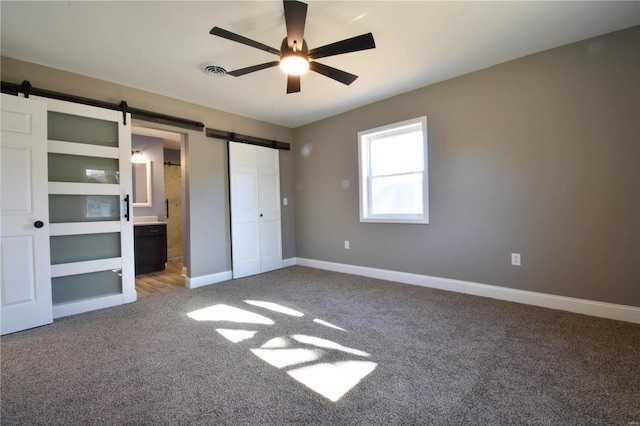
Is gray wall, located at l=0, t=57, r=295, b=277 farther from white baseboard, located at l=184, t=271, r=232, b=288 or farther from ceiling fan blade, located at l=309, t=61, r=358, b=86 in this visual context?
ceiling fan blade, located at l=309, t=61, r=358, b=86

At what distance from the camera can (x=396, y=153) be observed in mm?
4051

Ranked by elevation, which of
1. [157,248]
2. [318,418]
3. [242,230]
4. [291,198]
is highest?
[291,198]

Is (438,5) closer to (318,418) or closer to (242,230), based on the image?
(318,418)

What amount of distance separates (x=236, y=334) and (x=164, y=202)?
13.9 feet

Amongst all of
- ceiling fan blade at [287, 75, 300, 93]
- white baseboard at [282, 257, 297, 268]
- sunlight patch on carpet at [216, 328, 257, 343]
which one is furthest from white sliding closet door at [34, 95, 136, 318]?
white baseboard at [282, 257, 297, 268]

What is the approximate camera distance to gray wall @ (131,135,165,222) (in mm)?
5520

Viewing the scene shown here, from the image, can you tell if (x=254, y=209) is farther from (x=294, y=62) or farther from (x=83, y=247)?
(x=294, y=62)

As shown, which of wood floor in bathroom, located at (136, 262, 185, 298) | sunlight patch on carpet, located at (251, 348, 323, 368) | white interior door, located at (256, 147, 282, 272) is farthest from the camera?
white interior door, located at (256, 147, 282, 272)

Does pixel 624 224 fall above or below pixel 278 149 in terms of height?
below

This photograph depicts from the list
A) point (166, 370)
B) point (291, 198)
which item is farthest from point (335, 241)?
point (166, 370)

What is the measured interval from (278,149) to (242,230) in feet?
5.17

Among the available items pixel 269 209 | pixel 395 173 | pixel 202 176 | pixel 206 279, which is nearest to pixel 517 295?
pixel 395 173

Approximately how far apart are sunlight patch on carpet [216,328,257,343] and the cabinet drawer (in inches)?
124

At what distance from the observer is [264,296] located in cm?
351
